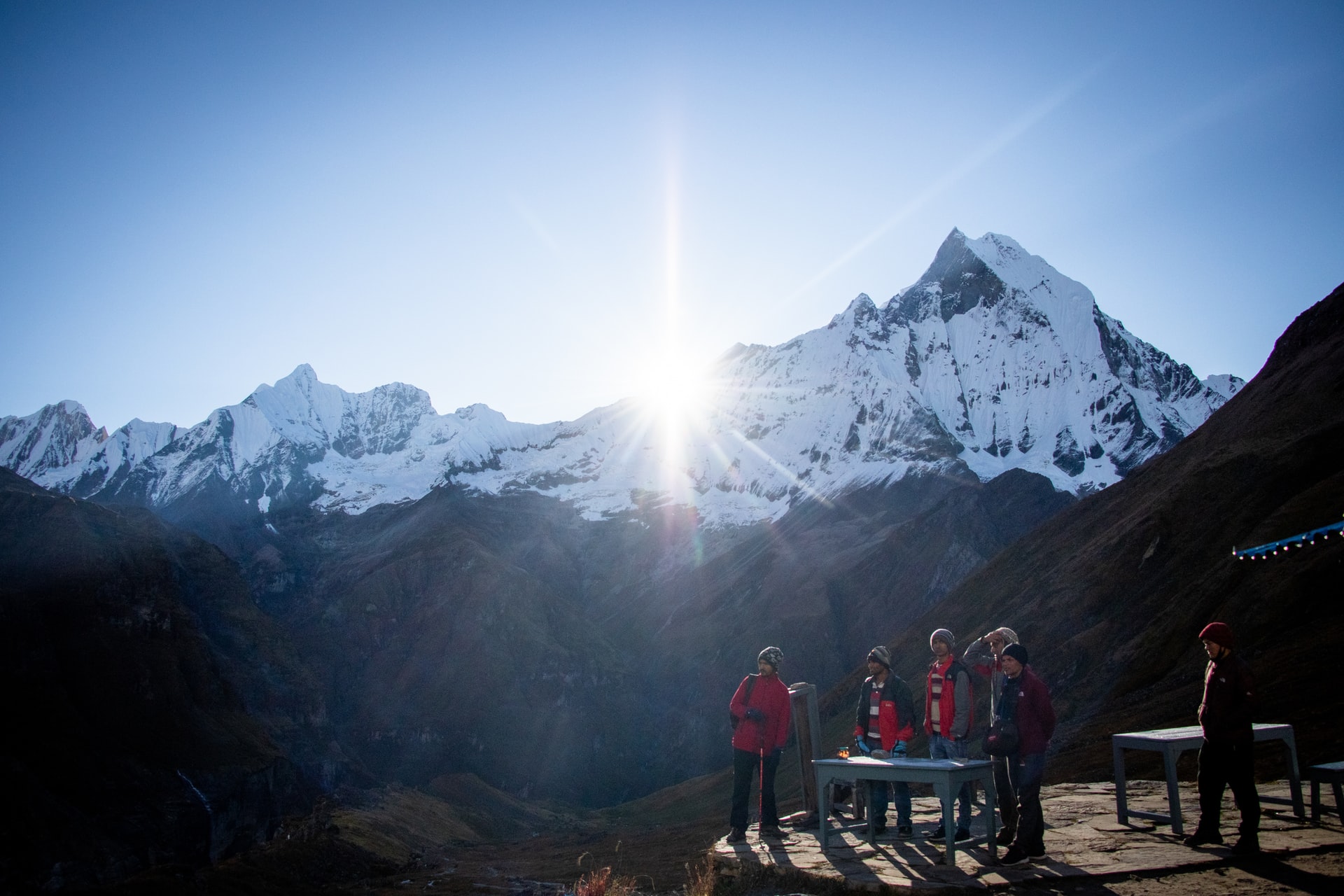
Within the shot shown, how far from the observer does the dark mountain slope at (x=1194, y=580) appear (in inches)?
974

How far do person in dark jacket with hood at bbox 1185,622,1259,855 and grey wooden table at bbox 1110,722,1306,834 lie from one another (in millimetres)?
362

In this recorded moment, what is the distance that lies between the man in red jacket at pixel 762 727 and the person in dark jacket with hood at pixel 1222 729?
4.27m

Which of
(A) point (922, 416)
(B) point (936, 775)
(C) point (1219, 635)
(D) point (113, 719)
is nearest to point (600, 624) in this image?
(A) point (922, 416)

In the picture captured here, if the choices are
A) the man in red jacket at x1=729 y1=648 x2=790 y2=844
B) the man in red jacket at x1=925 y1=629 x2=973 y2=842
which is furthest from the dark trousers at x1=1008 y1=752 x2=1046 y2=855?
the man in red jacket at x1=729 y1=648 x2=790 y2=844

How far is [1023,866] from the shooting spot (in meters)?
8.12

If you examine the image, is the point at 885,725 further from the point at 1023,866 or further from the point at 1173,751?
the point at 1173,751

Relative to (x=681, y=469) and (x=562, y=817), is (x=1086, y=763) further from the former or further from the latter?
(x=681, y=469)

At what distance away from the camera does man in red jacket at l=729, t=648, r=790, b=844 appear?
10828mm

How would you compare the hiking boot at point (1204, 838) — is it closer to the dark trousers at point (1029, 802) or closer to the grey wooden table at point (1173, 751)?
the grey wooden table at point (1173, 751)

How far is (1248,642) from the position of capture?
26.4 meters

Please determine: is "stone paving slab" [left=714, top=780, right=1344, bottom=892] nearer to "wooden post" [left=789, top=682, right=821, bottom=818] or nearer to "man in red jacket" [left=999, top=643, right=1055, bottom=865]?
"man in red jacket" [left=999, top=643, right=1055, bottom=865]

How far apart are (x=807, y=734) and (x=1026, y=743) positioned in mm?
3710

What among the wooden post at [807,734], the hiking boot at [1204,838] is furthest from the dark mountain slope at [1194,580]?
the wooden post at [807,734]

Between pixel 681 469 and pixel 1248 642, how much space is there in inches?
6036
